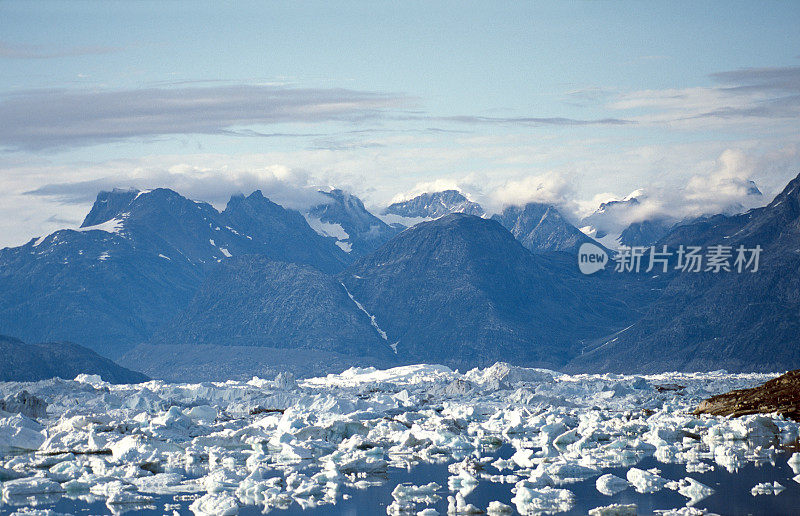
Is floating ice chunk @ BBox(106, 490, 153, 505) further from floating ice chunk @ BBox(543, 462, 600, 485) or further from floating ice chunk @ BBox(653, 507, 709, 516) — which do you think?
floating ice chunk @ BBox(653, 507, 709, 516)

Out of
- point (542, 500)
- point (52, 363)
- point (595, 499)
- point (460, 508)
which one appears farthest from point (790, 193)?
point (460, 508)

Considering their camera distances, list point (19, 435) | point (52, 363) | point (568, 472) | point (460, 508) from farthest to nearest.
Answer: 1. point (52, 363)
2. point (19, 435)
3. point (568, 472)
4. point (460, 508)

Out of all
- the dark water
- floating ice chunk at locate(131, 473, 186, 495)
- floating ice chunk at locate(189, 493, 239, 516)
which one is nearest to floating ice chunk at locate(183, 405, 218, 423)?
floating ice chunk at locate(131, 473, 186, 495)

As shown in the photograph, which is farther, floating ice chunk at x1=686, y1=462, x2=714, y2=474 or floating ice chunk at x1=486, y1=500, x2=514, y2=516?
floating ice chunk at x1=686, y1=462, x2=714, y2=474

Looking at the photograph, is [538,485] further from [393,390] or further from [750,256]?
[750,256]

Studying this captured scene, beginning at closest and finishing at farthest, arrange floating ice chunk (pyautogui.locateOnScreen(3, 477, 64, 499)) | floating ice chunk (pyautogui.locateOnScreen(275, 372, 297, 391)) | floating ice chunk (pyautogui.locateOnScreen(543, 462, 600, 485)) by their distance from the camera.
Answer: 1. floating ice chunk (pyautogui.locateOnScreen(3, 477, 64, 499))
2. floating ice chunk (pyautogui.locateOnScreen(543, 462, 600, 485))
3. floating ice chunk (pyautogui.locateOnScreen(275, 372, 297, 391))

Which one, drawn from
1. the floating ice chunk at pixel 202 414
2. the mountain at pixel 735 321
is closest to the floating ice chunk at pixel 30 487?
the floating ice chunk at pixel 202 414

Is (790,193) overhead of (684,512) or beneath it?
overhead

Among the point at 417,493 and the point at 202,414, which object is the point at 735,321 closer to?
the point at 202,414
